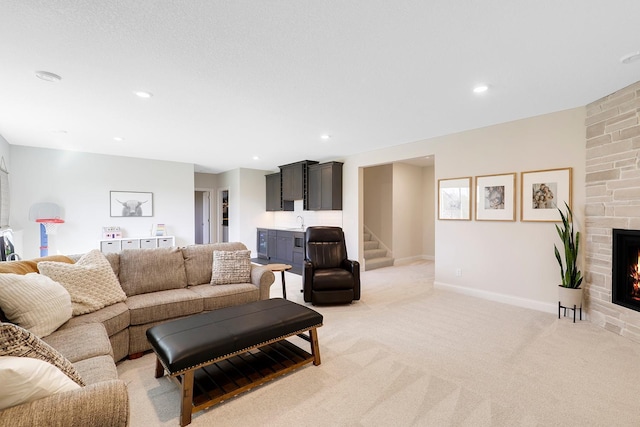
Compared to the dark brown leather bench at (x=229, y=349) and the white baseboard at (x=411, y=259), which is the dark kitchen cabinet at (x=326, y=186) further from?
the dark brown leather bench at (x=229, y=349)

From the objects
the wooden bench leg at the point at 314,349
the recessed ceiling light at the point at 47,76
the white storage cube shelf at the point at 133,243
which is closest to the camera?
the wooden bench leg at the point at 314,349

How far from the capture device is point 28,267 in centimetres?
235

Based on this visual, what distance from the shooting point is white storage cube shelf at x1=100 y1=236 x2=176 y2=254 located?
6176 millimetres

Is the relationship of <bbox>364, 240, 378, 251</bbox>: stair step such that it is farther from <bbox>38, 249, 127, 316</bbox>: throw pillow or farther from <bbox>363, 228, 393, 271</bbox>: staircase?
<bbox>38, 249, 127, 316</bbox>: throw pillow

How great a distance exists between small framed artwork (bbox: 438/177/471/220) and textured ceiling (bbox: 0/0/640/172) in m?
0.88

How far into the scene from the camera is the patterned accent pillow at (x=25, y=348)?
114 centimetres

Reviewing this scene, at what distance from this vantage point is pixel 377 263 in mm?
6641

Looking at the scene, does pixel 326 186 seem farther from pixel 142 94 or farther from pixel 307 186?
pixel 142 94

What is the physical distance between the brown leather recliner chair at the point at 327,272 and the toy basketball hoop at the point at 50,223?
4.78 metres

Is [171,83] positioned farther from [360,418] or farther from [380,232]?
[380,232]

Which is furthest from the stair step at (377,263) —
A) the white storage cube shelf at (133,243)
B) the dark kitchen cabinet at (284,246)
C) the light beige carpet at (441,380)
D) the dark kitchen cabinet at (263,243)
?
the white storage cube shelf at (133,243)

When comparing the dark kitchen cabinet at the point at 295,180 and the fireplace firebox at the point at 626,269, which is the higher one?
the dark kitchen cabinet at the point at 295,180

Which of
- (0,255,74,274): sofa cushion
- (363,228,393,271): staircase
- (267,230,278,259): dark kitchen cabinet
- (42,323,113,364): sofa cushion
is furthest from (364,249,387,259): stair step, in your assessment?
(0,255,74,274): sofa cushion

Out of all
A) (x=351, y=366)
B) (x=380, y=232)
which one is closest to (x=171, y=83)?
(x=351, y=366)
